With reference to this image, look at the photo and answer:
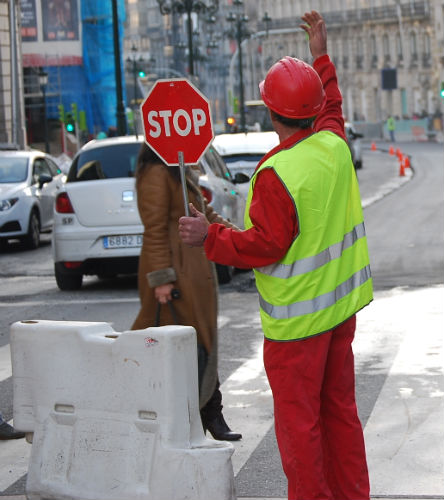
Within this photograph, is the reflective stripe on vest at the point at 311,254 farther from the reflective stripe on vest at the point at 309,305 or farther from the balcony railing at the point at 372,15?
the balcony railing at the point at 372,15

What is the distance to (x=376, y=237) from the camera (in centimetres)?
1892

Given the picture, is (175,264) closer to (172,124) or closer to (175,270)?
(175,270)

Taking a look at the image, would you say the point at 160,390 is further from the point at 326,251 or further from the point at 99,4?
the point at 99,4

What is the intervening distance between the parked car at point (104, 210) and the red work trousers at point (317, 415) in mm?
8302

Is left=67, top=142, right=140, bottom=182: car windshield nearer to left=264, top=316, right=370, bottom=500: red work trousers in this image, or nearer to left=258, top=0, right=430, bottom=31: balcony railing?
left=264, top=316, right=370, bottom=500: red work trousers

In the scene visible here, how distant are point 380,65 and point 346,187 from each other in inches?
4584

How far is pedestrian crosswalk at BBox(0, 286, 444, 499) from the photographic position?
6.03 m

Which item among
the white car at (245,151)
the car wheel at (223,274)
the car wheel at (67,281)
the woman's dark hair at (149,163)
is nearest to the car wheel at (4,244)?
the white car at (245,151)

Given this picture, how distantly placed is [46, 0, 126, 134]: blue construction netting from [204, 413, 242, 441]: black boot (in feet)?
189

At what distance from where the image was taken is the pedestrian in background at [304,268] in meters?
4.70

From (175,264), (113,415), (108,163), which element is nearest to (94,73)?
(108,163)

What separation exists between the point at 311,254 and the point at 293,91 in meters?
0.57

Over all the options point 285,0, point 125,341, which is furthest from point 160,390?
point 285,0

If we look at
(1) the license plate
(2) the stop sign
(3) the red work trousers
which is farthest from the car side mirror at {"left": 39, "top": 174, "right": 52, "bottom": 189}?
(3) the red work trousers
